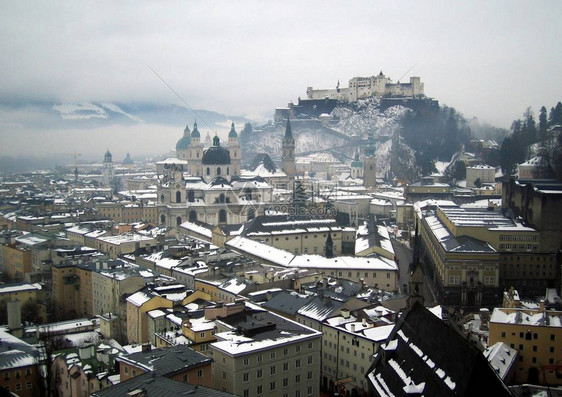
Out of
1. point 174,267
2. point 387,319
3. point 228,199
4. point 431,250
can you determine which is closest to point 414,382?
point 387,319

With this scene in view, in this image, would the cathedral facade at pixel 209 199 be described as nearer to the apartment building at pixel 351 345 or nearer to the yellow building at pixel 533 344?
the apartment building at pixel 351 345

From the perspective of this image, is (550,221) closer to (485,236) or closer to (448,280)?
(485,236)

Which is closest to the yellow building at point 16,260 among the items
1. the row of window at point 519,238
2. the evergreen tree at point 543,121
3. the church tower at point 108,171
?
the row of window at point 519,238

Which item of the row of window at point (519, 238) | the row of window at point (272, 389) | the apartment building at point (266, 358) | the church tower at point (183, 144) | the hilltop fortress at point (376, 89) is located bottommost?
the row of window at point (272, 389)

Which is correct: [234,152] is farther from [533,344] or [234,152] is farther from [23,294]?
[533,344]

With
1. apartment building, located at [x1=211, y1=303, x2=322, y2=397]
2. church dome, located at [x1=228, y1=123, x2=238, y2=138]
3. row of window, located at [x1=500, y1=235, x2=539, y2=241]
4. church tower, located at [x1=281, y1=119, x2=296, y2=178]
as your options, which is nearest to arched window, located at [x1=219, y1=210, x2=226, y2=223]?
church dome, located at [x1=228, y1=123, x2=238, y2=138]

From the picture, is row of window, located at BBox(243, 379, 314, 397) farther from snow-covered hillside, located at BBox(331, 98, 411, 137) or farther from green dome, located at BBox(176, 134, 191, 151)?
snow-covered hillside, located at BBox(331, 98, 411, 137)

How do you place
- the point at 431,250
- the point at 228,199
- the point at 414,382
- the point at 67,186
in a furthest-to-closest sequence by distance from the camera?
the point at 67,186, the point at 228,199, the point at 431,250, the point at 414,382
